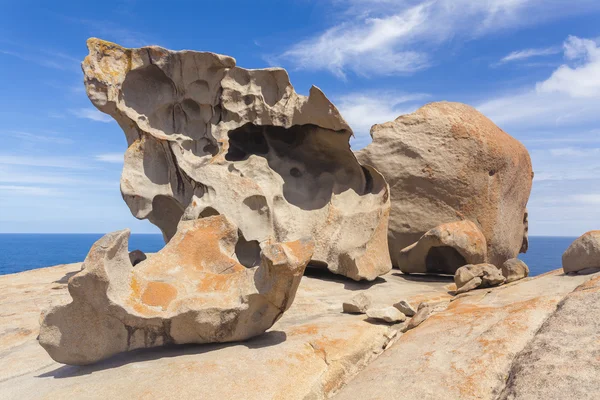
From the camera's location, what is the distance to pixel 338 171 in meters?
8.51

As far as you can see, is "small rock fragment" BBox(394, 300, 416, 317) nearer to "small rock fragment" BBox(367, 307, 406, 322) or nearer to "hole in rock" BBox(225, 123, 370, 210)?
"small rock fragment" BBox(367, 307, 406, 322)

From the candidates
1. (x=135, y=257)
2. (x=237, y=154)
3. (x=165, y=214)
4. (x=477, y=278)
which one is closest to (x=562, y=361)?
(x=477, y=278)

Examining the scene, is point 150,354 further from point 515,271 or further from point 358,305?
point 515,271

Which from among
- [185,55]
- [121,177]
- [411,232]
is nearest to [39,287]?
[121,177]

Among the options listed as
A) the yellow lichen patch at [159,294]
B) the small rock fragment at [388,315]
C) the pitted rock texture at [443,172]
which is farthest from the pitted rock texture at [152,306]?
the pitted rock texture at [443,172]

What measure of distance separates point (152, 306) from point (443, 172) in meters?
6.49

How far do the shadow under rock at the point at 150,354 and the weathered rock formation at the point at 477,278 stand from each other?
3.28m

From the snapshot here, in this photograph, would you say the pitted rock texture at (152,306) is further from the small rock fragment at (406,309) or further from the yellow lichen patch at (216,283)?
the small rock fragment at (406,309)

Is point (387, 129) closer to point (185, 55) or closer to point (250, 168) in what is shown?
point (250, 168)

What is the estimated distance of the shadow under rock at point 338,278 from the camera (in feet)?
23.7

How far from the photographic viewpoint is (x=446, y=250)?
330 inches

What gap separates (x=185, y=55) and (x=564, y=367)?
23.5 ft

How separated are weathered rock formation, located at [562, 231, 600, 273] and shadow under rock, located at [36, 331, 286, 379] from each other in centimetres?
417

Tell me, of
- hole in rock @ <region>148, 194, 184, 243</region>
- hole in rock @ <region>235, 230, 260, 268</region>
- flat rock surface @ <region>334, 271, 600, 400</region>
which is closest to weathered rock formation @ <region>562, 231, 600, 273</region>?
flat rock surface @ <region>334, 271, 600, 400</region>
